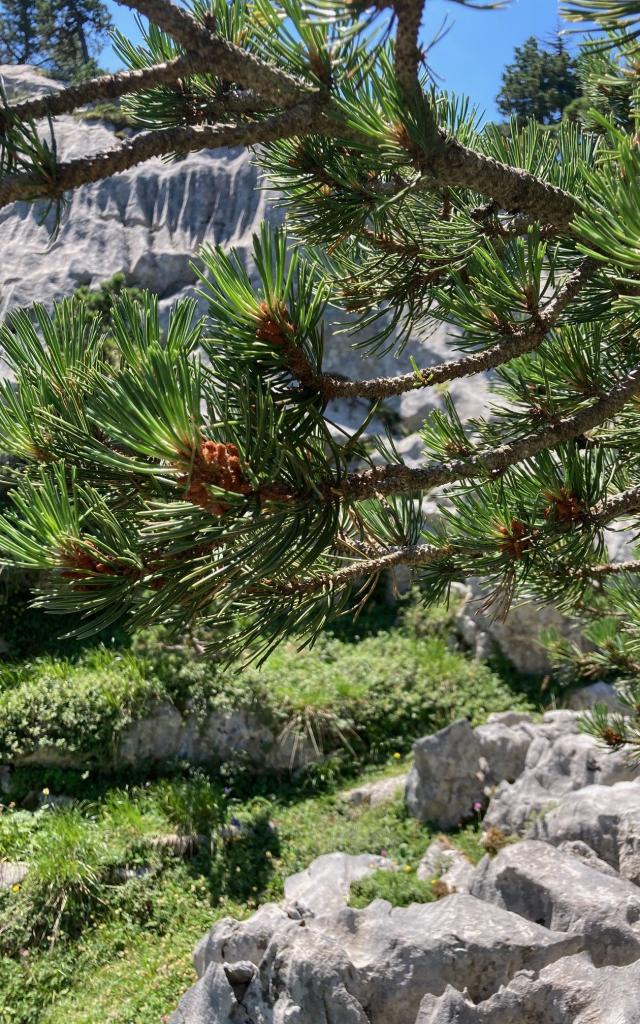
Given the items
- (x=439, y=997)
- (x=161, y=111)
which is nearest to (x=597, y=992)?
(x=439, y=997)

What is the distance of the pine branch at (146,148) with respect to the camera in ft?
3.39

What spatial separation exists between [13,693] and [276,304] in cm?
626

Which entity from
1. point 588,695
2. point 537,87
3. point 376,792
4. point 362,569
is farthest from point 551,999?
point 537,87

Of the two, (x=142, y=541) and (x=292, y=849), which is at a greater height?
(x=142, y=541)

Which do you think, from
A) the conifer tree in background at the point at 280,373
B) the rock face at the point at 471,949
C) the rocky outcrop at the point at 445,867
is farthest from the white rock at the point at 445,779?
the conifer tree in background at the point at 280,373

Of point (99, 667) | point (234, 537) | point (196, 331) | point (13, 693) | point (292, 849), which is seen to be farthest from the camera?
point (99, 667)

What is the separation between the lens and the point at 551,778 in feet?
19.3

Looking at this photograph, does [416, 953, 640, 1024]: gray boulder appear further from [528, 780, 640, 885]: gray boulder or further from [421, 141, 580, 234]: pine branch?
[421, 141, 580, 234]: pine branch

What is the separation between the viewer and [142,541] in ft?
3.61

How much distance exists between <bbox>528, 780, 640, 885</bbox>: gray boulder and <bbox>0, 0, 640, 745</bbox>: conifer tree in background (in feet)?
11.4

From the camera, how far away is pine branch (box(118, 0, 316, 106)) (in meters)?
1.06

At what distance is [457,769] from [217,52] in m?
5.84

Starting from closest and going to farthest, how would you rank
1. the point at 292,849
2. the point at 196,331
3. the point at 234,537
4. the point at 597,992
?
the point at 234,537 < the point at 196,331 < the point at 597,992 < the point at 292,849

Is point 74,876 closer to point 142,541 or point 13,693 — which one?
point 13,693
